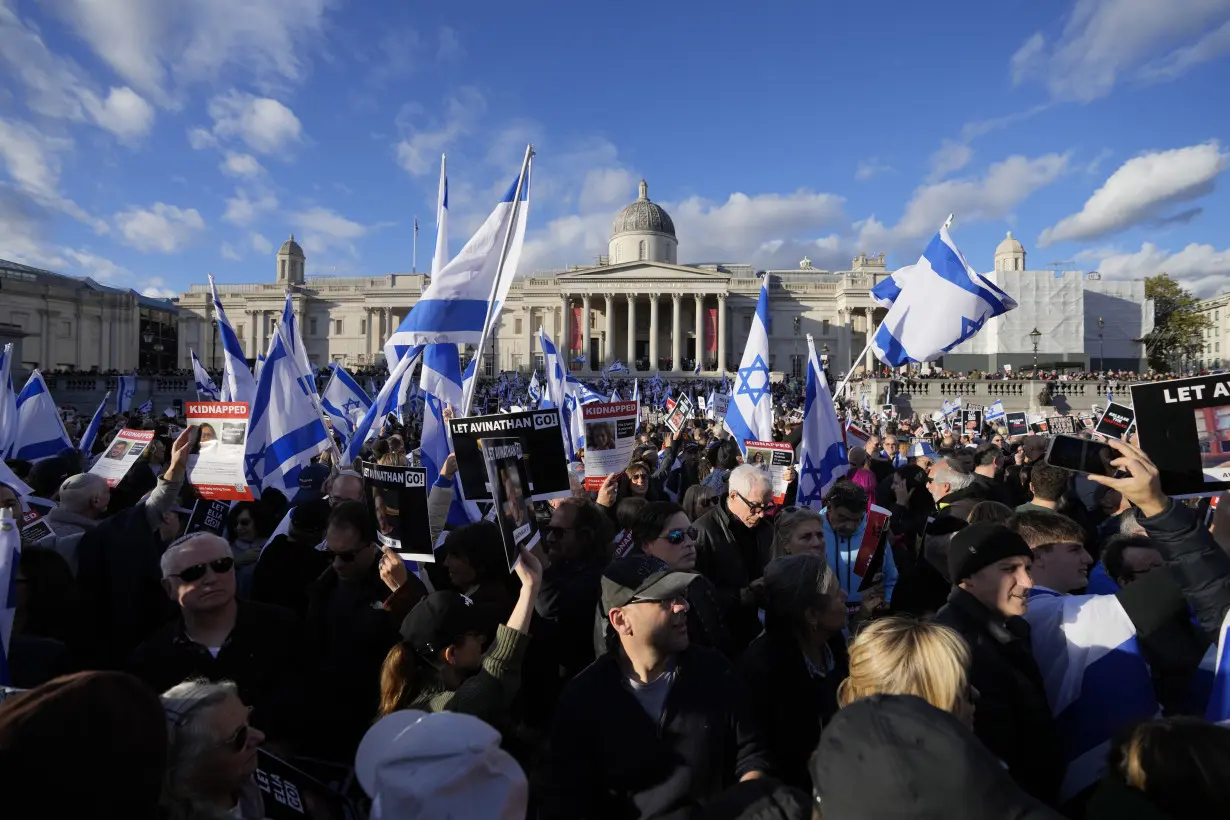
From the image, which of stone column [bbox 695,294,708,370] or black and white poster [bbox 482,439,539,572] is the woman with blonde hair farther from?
stone column [bbox 695,294,708,370]

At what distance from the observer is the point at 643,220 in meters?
65.2

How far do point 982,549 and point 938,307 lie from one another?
689 centimetres

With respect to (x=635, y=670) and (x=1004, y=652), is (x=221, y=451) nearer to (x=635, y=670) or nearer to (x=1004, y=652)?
(x=635, y=670)

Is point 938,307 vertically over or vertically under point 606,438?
over

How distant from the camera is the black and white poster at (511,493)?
9.89 ft

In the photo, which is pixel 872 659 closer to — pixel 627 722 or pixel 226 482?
pixel 627 722

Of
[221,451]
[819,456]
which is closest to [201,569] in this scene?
[221,451]

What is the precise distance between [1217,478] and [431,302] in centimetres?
557

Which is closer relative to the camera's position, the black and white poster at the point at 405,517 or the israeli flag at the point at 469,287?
the black and white poster at the point at 405,517

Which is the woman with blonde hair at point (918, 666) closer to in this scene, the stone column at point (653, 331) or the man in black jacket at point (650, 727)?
the man in black jacket at point (650, 727)

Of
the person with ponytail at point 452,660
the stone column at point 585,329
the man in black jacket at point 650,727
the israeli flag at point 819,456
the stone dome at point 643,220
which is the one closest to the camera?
the man in black jacket at point 650,727

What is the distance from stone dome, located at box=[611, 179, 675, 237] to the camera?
65125mm

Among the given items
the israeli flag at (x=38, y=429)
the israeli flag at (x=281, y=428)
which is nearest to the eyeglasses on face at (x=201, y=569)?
the israeli flag at (x=281, y=428)

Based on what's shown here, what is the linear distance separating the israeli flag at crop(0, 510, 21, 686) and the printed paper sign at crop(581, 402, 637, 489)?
4.16 meters
